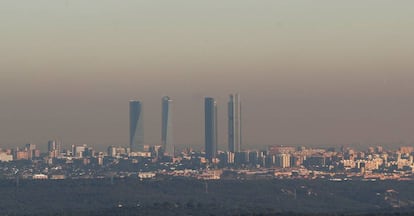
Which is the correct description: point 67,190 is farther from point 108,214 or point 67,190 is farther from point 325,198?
point 108,214

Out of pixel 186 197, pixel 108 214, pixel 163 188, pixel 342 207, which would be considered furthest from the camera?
pixel 163 188

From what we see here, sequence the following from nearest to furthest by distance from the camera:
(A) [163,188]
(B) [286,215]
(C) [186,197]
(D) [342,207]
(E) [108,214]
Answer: (B) [286,215]
(E) [108,214]
(D) [342,207]
(C) [186,197]
(A) [163,188]

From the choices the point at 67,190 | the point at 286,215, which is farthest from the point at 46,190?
the point at 286,215

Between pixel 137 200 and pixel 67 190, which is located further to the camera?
pixel 67 190

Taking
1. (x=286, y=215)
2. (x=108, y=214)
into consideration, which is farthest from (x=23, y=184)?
(x=286, y=215)

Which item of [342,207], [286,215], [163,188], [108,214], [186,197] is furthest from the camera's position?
[163,188]

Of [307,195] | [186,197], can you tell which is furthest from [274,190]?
[186,197]

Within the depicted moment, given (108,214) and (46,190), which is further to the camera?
(46,190)

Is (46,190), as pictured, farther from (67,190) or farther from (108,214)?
(108,214)

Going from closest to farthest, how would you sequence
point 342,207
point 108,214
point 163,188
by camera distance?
point 108,214
point 342,207
point 163,188
